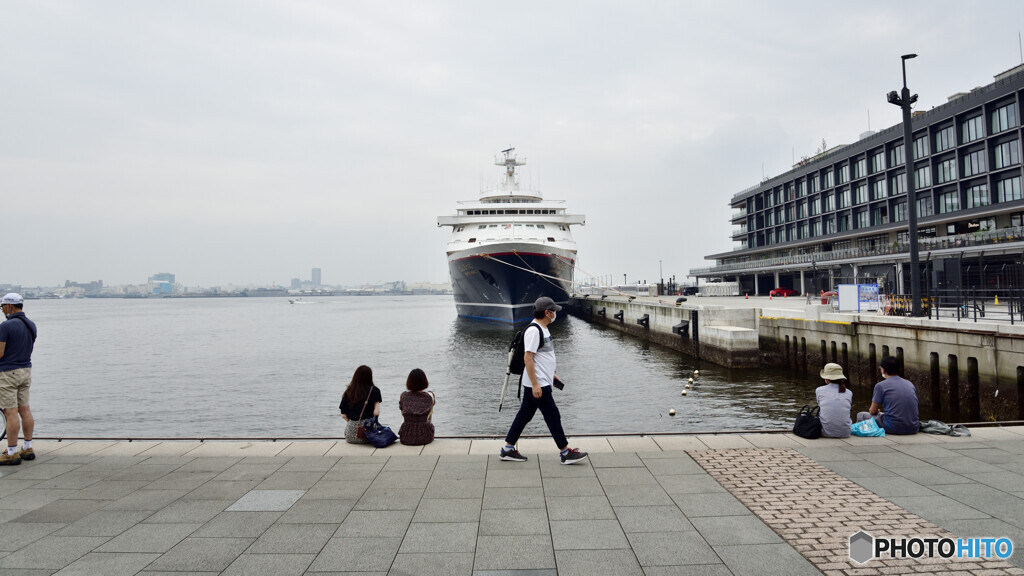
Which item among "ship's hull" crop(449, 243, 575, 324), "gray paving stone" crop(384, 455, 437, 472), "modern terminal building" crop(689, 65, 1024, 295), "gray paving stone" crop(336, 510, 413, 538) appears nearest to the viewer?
"gray paving stone" crop(336, 510, 413, 538)

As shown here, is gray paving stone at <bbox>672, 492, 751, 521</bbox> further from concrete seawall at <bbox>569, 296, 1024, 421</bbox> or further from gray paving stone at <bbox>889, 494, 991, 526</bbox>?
concrete seawall at <bbox>569, 296, 1024, 421</bbox>

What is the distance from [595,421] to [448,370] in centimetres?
994

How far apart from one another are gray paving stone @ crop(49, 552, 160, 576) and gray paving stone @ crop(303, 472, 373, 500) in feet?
4.62

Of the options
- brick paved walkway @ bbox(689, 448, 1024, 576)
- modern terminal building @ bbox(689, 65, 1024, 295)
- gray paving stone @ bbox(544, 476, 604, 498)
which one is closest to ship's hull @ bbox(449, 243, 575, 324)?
modern terminal building @ bbox(689, 65, 1024, 295)

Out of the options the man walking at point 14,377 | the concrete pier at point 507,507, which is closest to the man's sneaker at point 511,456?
the concrete pier at point 507,507

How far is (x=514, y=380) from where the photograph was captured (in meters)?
18.6

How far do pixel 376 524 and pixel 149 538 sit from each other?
165cm

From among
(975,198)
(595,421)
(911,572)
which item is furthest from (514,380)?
(975,198)

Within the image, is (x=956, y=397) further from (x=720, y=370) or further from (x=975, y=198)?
(x=975, y=198)

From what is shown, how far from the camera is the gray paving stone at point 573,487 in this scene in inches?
200

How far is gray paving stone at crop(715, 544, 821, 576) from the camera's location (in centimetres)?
355

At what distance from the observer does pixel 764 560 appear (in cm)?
370

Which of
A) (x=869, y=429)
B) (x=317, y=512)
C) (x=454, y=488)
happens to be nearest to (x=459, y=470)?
(x=454, y=488)

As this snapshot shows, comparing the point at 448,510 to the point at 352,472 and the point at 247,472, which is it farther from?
the point at 247,472
